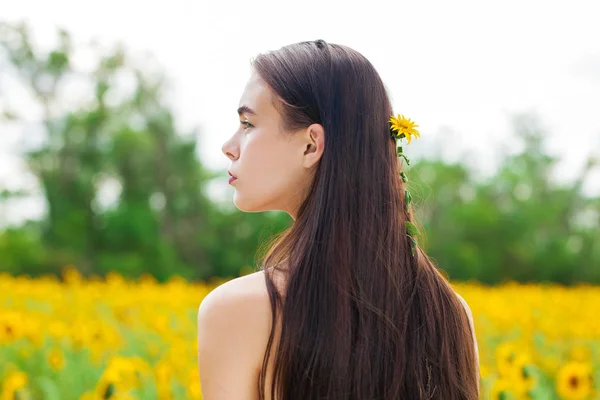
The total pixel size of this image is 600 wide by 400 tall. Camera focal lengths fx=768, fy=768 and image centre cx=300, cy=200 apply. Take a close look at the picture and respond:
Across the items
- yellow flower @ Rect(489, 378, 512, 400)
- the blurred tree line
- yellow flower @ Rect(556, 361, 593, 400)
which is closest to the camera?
yellow flower @ Rect(489, 378, 512, 400)

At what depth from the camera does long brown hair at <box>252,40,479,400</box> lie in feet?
4.21

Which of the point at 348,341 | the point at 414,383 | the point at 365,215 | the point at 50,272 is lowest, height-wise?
the point at 50,272

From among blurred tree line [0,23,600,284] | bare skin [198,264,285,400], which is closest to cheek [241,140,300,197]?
bare skin [198,264,285,400]

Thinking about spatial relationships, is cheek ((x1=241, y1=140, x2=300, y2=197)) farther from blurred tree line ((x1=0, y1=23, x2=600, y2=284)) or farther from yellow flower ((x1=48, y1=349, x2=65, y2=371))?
blurred tree line ((x1=0, y1=23, x2=600, y2=284))

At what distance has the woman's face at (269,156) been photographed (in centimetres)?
140

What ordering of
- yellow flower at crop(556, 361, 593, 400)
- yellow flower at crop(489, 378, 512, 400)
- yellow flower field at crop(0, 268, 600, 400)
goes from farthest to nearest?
1. yellow flower at crop(556, 361, 593, 400)
2. yellow flower field at crop(0, 268, 600, 400)
3. yellow flower at crop(489, 378, 512, 400)

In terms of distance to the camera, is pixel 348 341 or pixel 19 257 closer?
pixel 348 341

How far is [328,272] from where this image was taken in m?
1.31

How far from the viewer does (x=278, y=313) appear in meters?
1.27

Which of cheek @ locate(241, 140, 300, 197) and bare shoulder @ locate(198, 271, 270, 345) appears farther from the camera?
cheek @ locate(241, 140, 300, 197)

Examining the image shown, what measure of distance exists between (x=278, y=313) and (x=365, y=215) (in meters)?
0.25

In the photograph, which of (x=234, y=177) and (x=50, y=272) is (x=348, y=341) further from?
(x=50, y=272)

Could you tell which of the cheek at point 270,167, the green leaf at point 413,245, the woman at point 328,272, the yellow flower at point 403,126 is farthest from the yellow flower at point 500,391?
the cheek at point 270,167

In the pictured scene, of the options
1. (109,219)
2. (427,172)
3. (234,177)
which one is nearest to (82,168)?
(109,219)
